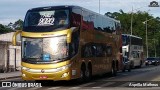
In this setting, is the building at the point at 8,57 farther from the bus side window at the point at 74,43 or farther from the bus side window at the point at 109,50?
the bus side window at the point at 74,43

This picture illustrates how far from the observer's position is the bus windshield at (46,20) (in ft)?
72.2

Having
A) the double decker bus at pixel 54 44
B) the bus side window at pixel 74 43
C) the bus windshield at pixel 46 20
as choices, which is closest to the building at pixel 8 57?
the double decker bus at pixel 54 44

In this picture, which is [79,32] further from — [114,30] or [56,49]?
[114,30]

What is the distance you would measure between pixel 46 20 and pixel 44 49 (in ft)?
4.87

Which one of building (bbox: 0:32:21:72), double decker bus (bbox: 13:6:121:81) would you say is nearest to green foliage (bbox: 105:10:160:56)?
building (bbox: 0:32:21:72)

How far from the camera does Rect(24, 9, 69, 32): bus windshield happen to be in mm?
22000

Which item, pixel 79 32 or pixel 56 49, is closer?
pixel 56 49

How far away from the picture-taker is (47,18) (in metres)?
22.2

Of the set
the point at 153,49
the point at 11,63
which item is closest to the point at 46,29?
the point at 11,63

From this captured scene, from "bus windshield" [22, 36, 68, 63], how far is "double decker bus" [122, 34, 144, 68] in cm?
2563

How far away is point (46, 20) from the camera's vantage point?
22.1 m

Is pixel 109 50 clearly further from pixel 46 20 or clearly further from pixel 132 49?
pixel 132 49

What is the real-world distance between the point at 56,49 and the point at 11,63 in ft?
68.1

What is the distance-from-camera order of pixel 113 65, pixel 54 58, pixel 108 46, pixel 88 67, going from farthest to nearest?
1. pixel 113 65
2. pixel 108 46
3. pixel 88 67
4. pixel 54 58
